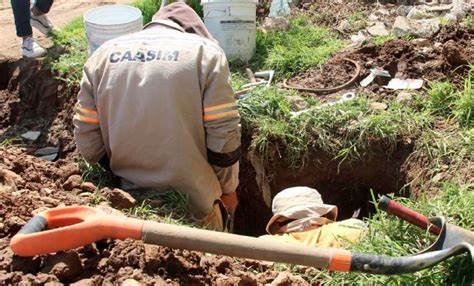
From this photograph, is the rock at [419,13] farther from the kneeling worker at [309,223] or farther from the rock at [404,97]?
the kneeling worker at [309,223]

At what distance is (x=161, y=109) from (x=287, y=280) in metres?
1.24

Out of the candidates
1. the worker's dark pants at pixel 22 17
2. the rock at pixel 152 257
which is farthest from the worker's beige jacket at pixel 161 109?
the worker's dark pants at pixel 22 17

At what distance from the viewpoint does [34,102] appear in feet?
18.4

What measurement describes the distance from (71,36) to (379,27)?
10.2 feet

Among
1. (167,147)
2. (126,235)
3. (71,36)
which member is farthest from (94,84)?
(71,36)

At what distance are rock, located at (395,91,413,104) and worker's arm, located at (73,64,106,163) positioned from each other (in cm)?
238

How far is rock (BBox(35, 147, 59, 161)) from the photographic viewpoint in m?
4.86

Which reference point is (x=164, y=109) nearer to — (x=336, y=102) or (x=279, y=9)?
(x=336, y=102)

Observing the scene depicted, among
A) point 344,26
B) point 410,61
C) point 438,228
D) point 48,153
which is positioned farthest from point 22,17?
point 438,228

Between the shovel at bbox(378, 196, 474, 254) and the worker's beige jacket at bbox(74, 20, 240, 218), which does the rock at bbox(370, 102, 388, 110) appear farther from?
the shovel at bbox(378, 196, 474, 254)

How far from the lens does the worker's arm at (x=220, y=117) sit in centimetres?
339

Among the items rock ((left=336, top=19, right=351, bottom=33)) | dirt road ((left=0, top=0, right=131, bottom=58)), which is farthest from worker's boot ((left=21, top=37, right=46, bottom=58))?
rock ((left=336, top=19, right=351, bottom=33))

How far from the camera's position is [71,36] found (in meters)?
5.98

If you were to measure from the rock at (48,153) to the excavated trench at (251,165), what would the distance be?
6 cm
